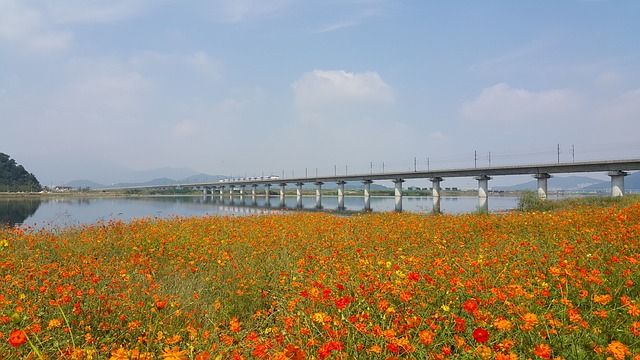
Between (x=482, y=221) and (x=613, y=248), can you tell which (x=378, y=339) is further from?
(x=482, y=221)

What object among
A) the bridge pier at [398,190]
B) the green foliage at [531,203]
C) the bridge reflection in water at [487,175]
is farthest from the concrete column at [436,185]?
the green foliage at [531,203]

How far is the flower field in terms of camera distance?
9.14 ft

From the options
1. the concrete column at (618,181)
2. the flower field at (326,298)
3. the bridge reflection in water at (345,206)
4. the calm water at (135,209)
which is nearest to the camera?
the flower field at (326,298)

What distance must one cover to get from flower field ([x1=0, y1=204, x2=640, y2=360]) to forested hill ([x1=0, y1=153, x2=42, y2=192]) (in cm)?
12518

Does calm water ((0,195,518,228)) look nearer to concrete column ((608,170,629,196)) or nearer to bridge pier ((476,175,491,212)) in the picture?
bridge pier ((476,175,491,212))

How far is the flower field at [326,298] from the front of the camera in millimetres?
2785

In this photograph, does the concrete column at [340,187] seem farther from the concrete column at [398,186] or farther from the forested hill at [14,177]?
the forested hill at [14,177]

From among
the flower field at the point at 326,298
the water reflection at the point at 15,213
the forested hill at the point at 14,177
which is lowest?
the water reflection at the point at 15,213

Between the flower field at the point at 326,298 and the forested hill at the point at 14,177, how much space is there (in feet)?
411

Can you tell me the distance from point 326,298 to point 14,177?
14515cm

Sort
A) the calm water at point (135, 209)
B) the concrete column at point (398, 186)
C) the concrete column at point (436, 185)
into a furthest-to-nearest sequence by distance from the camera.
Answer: the concrete column at point (398, 186)
the concrete column at point (436, 185)
the calm water at point (135, 209)

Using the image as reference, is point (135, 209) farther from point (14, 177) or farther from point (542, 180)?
point (14, 177)

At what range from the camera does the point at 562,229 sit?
317 inches

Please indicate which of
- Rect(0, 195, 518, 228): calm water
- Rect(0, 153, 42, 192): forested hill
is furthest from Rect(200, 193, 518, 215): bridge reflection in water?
Rect(0, 153, 42, 192): forested hill
